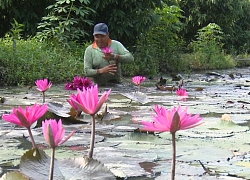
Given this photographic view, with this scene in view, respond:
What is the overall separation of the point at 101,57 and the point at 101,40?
23cm

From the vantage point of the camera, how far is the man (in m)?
4.80

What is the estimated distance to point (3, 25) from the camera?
362 inches

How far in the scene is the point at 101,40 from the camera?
496cm

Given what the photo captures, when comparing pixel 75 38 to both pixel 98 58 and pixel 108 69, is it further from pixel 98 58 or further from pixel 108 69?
pixel 108 69

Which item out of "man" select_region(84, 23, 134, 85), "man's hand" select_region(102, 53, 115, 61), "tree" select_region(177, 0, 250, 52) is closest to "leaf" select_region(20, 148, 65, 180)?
"man's hand" select_region(102, 53, 115, 61)

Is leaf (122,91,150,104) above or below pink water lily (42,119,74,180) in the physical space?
below

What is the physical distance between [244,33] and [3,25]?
14.9 m

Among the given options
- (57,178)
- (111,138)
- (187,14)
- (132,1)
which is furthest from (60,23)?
(187,14)

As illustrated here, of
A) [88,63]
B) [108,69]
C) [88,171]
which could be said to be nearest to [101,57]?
[88,63]

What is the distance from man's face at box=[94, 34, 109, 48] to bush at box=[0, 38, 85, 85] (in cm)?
113

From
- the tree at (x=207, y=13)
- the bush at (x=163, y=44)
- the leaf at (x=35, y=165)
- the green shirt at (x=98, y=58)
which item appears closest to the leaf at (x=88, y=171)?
the leaf at (x=35, y=165)

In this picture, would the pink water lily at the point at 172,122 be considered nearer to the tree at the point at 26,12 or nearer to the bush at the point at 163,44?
the tree at the point at 26,12

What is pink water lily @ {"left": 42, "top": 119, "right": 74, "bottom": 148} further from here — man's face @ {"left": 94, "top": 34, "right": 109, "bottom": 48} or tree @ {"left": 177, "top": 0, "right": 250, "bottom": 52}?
tree @ {"left": 177, "top": 0, "right": 250, "bottom": 52}

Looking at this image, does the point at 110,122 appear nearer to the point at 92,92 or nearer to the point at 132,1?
the point at 92,92
